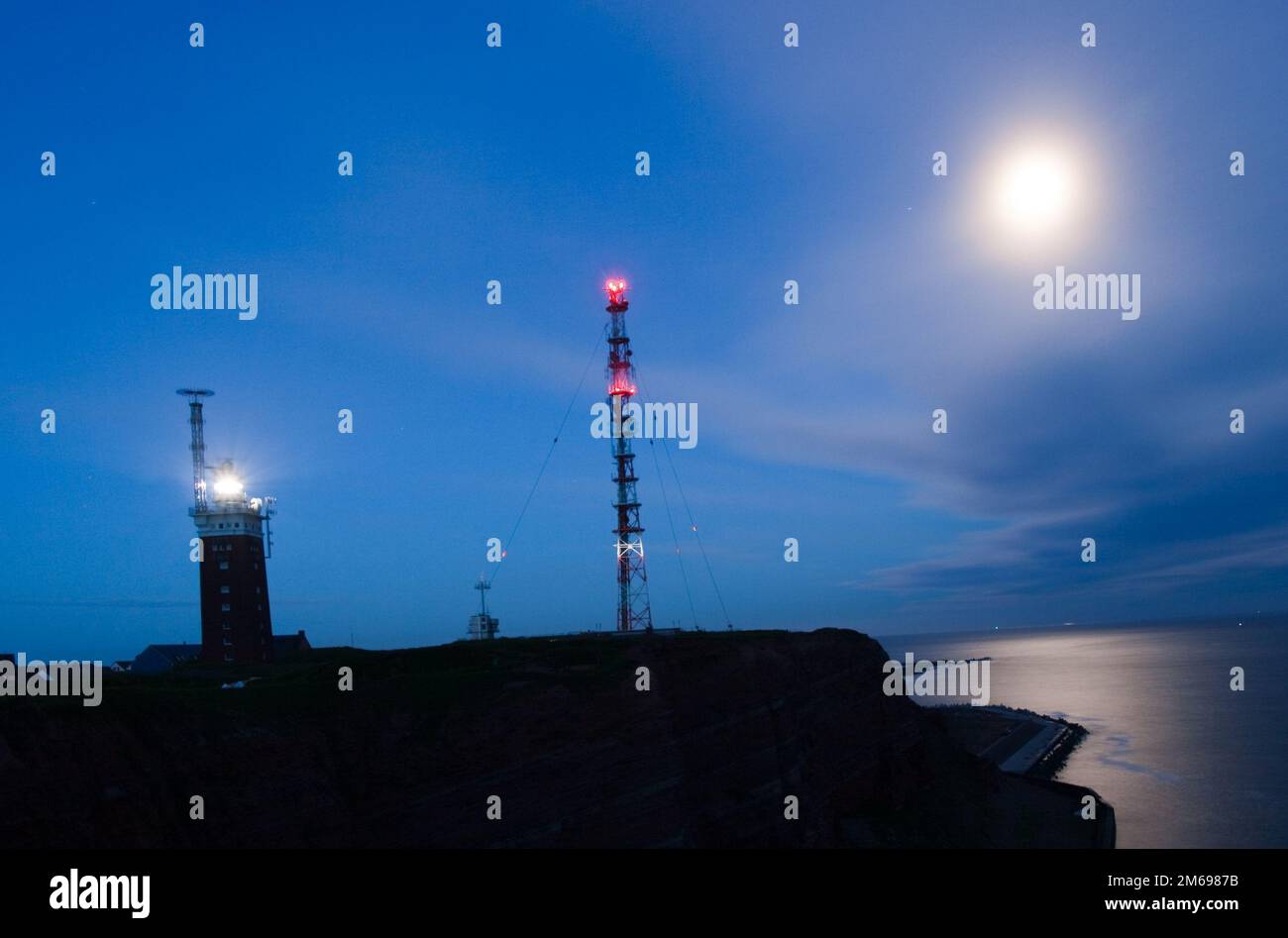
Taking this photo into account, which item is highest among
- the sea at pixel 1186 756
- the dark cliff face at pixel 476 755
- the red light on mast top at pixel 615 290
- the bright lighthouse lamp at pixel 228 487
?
the red light on mast top at pixel 615 290

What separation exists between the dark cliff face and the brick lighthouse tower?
16.6 meters

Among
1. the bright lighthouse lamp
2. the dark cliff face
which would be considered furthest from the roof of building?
the dark cliff face

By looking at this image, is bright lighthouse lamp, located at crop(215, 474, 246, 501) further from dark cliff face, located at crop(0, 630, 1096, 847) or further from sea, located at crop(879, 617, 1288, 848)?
sea, located at crop(879, 617, 1288, 848)

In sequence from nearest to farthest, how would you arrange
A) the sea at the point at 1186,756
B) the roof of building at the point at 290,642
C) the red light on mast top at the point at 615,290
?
the red light on mast top at the point at 615,290 → the sea at the point at 1186,756 → the roof of building at the point at 290,642

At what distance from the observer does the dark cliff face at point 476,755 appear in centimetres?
2395

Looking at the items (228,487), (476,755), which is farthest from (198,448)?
(476,755)

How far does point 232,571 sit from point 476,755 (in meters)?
39.8

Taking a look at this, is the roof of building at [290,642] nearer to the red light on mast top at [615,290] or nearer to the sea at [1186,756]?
the red light on mast top at [615,290]

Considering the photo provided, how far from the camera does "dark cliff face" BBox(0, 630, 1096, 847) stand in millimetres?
23953

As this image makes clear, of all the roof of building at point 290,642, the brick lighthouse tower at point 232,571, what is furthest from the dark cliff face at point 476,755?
the roof of building at point 290,642

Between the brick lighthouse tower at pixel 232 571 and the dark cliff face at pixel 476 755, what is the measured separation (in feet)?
54.4

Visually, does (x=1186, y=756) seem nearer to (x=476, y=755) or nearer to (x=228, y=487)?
(x=476, y=755)
